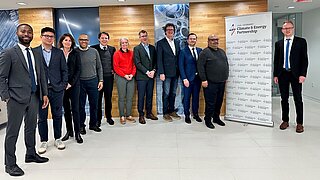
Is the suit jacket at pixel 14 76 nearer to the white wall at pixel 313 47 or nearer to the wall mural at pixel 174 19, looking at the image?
the wall mural at pixel 174 19

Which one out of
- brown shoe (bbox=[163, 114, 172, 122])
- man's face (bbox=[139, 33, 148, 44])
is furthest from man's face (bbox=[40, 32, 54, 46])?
brown shoe (bbox=[163, 114, 172, 122])

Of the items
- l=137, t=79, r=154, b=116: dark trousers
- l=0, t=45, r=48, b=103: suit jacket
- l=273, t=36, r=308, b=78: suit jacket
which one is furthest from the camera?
l=137, t=79, r=154, b=116: dark trousers

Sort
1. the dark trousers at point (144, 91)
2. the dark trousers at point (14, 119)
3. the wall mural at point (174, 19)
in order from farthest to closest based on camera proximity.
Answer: the wall mural at point (174, 19), the dark trousers at point (144, 91), the dark trousers at point (14, 119)

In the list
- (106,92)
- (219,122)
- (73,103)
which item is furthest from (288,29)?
(73,103)

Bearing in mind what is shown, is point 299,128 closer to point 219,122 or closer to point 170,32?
point 219,122

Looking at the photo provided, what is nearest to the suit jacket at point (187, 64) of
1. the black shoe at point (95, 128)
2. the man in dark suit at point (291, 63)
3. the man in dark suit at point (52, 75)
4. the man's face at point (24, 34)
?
the man in dark suit at point (291, 63)

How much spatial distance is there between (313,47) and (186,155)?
630 centimetres

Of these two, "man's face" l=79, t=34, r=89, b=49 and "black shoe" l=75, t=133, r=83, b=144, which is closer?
"black shoe" l=75, t=133, r=83, b=144

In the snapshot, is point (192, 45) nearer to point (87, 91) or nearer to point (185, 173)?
point (87, 91)

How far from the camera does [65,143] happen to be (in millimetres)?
4648

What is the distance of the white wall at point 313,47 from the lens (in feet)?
26.8

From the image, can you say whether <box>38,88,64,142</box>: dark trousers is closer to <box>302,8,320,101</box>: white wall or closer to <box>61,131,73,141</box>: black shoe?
<box>61,131,73,141</box>: black shoe

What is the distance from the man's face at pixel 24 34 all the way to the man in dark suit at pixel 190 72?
303 centimetres

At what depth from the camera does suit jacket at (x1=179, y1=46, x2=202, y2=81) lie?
5777 mm
